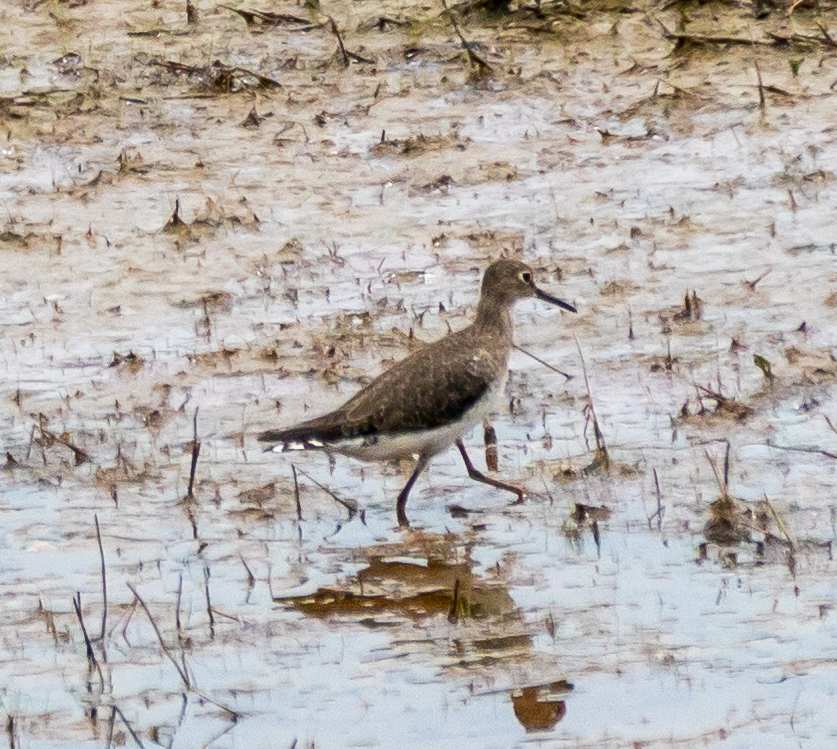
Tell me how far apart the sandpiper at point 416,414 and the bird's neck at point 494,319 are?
28 cm

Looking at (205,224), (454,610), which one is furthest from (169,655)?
(205,224)

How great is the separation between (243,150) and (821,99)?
12.9 feet

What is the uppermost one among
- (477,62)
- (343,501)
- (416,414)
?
(477,62)

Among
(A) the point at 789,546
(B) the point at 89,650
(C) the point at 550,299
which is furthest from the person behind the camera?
(C) the point at 550,299

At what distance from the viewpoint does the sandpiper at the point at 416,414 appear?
760 centimetres

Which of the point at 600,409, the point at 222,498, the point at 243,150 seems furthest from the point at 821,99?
the point at 222,498

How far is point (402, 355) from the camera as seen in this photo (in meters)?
9.31

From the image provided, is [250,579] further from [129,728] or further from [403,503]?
[129,728]

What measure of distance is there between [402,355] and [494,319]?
3.51 ft

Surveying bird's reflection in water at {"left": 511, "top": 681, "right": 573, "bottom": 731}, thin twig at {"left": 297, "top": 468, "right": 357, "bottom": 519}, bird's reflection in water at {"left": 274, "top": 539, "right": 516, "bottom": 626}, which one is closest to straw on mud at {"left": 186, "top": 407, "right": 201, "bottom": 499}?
thin twig at {"left": 297, "top": 468, "right": 357, "bottom": 519}

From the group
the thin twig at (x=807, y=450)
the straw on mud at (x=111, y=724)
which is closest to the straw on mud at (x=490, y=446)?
the thin twig at (x=807, y=450)

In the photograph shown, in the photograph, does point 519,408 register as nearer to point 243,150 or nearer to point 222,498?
point 222,498

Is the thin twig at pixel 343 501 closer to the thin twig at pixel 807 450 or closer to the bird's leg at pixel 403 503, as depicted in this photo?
the bird's leg at pixel 403 503

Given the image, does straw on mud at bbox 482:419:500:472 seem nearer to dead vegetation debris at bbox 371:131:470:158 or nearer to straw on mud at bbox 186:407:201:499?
Result: straw on mud at bbox 186:407:201:499
